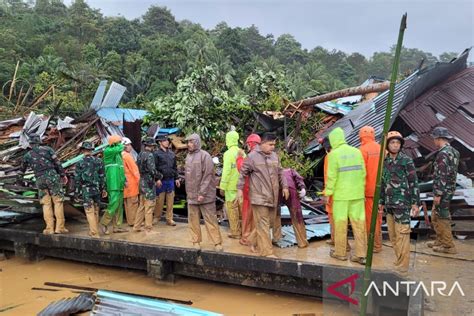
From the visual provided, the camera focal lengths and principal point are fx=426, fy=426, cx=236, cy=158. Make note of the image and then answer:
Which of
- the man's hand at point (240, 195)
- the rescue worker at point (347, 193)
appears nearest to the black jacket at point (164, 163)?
the man's hand at point (240, 195)

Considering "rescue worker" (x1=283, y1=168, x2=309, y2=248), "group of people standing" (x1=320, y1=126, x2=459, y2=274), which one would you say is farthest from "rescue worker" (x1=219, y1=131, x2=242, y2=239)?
"group of people standing" (x1=320, y1=126, x2=459, y2=274)

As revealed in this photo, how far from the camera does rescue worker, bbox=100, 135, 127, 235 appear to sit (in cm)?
767

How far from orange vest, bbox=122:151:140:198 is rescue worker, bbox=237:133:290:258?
2.71 meters

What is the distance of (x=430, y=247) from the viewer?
6277 millimetres

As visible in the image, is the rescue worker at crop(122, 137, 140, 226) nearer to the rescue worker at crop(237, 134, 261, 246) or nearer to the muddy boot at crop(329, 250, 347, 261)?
the rescue worker at crop(237, 134, 261, 246)

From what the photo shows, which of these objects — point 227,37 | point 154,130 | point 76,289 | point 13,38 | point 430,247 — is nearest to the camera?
point 430,247

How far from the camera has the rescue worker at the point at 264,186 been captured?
5.85 meters

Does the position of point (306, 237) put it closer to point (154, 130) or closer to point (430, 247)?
point (430, 247)

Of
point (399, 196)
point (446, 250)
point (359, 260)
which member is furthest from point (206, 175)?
point (446, 250)

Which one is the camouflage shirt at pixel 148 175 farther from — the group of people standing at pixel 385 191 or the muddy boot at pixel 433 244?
the muddy boot at pixel 433 244

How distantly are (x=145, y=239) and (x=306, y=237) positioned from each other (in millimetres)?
2740

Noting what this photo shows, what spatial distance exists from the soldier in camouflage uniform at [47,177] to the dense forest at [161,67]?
4.35m

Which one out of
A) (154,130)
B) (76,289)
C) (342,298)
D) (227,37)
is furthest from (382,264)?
(227,37)

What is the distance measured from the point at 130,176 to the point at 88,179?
0.80 meters
